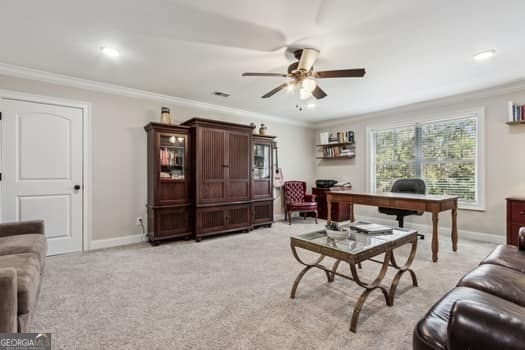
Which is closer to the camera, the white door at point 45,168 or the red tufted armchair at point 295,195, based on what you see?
the white door at point 45,168

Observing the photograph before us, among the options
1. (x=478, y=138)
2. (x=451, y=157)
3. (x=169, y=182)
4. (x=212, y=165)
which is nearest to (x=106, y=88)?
(x=169, y=182)

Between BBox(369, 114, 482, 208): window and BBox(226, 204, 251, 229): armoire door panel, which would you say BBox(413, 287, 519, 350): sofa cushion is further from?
BBox(369, 114, 482, 208): window

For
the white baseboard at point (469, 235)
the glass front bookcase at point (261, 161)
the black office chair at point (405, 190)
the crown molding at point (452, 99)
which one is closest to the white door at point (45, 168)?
the glass front bookcase at point (261, 161)

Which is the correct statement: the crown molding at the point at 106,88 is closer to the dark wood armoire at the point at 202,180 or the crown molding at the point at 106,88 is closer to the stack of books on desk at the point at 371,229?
the dark wood armoire at the point at 202,180

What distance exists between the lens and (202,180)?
401 cm

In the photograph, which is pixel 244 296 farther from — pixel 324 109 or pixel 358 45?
pixel 324 109

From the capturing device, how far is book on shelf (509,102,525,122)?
11.4 ft

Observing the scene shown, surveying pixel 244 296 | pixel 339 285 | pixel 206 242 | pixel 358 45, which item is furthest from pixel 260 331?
pixel 358 45

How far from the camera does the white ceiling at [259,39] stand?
196 cm

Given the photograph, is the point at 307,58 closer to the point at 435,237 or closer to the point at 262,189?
the point at 435,237

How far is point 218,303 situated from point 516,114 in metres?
4.55

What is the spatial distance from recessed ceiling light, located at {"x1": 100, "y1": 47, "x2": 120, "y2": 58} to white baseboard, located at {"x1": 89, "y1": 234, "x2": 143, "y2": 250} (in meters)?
2.48

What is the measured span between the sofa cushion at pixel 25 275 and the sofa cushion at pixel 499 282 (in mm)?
2487

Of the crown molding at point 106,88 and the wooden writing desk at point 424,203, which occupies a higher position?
the crown molding at point 106,88
